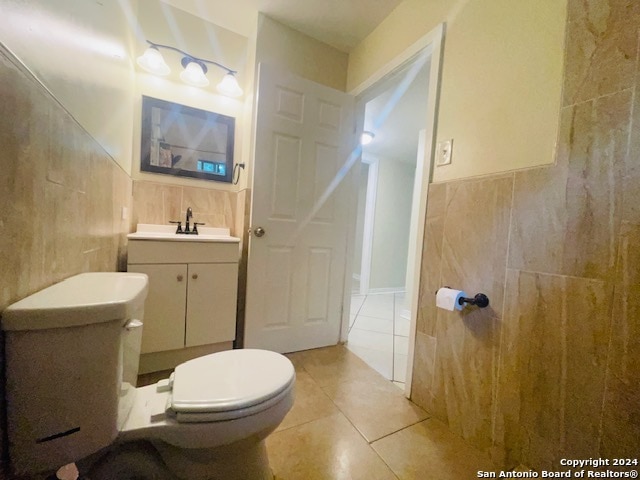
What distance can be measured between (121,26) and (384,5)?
4.86 feet

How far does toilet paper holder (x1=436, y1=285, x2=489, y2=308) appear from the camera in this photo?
Result: 1.00m

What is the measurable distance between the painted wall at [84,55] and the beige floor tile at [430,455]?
5.32ft

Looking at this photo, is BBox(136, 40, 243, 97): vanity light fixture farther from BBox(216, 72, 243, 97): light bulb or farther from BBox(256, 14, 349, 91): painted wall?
BBox(256, 14, 349, 91): painted wall

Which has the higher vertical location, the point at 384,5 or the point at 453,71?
the point at 384,5

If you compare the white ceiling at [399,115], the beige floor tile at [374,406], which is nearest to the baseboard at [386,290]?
the white ceiling at [399,115]

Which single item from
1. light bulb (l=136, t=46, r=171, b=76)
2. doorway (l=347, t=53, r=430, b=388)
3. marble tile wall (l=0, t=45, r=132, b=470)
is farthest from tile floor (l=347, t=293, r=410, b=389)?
light bulb (l=136, t=46, r=171, b=76)

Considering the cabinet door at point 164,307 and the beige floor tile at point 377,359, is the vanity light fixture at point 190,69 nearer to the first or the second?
the cabinet door at point 164,307

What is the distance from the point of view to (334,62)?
191 cm

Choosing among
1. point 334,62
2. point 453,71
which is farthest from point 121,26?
point 453,71

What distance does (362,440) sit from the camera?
1050 mm

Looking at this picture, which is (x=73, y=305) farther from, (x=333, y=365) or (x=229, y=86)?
(x=229, y=86)

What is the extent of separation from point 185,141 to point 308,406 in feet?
6.18

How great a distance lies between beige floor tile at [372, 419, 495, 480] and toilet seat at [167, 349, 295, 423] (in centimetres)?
60

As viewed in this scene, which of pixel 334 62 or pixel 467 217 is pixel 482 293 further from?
pixel 334 62
